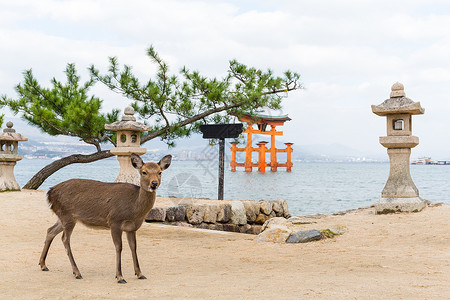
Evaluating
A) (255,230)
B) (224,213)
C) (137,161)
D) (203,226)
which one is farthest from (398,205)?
(137,161)

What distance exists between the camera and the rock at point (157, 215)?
9367 mm

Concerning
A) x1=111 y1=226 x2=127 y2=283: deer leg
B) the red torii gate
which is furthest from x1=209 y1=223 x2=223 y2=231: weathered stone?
x1=111 y1=226 x2=127 y2=283: deer leg

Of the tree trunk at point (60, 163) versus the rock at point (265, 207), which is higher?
the tree trunk at point (60, 163)

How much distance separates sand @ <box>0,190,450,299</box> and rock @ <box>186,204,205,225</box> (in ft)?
4.33

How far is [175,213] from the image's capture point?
31.8 ft

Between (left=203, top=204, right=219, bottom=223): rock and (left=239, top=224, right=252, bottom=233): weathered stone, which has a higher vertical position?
(left=203, top=204, right=219, bottom=223): rock

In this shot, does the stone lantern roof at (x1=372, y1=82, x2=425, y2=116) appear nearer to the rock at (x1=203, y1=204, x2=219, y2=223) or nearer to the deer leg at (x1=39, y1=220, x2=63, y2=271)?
the rock at (x1=203, y1=204, x2=219, y2=223)

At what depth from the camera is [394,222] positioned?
8.13 meters

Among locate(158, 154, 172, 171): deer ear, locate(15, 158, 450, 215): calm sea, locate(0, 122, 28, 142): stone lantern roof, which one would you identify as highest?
locate(0, 122, 28, 142): stone lantern roof

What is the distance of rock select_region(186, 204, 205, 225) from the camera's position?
9.92 m

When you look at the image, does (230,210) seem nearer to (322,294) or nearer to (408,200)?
(408,200)

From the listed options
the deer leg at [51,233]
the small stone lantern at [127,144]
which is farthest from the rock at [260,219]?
the deer leg at [51,233]

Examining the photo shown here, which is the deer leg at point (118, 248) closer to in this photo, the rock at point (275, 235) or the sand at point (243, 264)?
the sand at point (243, 264)

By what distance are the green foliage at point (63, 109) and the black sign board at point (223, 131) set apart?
337cm
